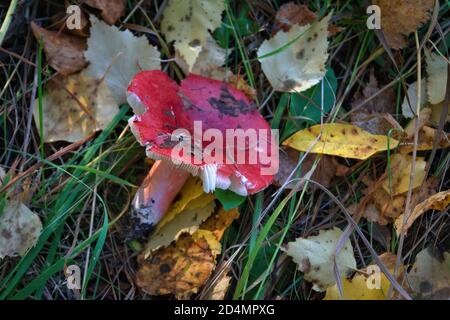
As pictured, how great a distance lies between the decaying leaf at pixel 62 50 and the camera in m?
2.09

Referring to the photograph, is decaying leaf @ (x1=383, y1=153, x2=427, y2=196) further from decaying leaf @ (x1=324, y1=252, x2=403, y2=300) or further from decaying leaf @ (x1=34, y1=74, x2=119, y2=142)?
decaying leaf @ (x1=34, y1=74, x2=119, y2=142)

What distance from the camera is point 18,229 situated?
73.0 inches

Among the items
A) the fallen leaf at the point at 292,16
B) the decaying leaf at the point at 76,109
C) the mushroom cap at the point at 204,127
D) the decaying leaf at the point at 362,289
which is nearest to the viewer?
the mushroom cap at the point at 204,127

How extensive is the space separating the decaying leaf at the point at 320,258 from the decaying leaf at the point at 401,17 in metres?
0.77

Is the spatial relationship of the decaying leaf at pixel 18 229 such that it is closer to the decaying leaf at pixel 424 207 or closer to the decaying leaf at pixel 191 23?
the decaying leaf at pixel 191 23

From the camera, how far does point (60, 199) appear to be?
1944 millimetres

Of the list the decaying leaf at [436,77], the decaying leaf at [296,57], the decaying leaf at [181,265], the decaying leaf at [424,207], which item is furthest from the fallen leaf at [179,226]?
the decaying leaf at [436,77]

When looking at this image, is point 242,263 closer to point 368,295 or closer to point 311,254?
point 311,254

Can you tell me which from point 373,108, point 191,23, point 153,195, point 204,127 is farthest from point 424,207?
point 191,23

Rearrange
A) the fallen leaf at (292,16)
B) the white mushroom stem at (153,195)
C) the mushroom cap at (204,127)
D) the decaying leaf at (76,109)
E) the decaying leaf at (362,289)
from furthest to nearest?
the fallen leaf at (292,16) → the decaying leaf at (76,109) → the white mushroom stem at (153,195) → the decaying leaf at (362,289) → the mushroom cap at (204,127)

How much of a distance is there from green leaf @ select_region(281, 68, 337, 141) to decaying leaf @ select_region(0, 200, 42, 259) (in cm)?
91

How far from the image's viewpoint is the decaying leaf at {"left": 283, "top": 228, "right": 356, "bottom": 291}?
1.90m

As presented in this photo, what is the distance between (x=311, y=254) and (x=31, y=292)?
35.9 inches

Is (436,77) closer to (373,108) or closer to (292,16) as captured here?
(373,108)
